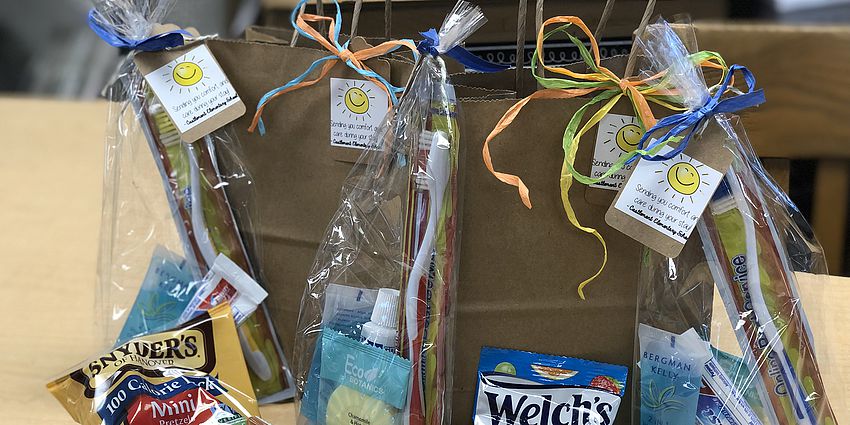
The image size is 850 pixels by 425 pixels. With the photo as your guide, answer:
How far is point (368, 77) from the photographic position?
755 mm

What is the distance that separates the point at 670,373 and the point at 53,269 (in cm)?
81

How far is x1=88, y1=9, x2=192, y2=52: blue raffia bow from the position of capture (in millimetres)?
791

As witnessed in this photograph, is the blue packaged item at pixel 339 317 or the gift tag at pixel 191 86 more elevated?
the gift tag at pixel 191 86

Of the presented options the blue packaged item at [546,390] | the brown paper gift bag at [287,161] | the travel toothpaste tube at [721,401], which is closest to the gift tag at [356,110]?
the brown paper gift bag at [287,161]

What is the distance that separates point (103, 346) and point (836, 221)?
1254mm

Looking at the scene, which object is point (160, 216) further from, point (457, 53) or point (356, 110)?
point (457, 53)

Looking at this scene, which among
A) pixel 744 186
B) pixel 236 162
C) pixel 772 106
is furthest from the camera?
pixel 772 106

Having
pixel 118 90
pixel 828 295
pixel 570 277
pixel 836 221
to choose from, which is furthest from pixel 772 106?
pixel 118 90

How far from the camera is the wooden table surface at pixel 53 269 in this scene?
0.82 meters

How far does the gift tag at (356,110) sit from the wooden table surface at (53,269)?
0.26 meters

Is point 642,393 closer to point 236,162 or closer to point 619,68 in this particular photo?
point 619,68

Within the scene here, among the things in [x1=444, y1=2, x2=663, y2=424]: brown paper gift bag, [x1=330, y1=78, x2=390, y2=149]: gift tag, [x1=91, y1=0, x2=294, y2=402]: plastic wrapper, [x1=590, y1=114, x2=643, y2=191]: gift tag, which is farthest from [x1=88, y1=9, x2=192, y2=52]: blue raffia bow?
[x1=590, y1=114, x2=643, y2=191]: gift tag

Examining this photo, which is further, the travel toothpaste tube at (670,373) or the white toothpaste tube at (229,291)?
the white toothpaste tube at (229,291)

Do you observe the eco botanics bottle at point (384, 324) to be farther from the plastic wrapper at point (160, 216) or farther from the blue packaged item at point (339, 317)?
the plastic wrapper at point (160, 216)
